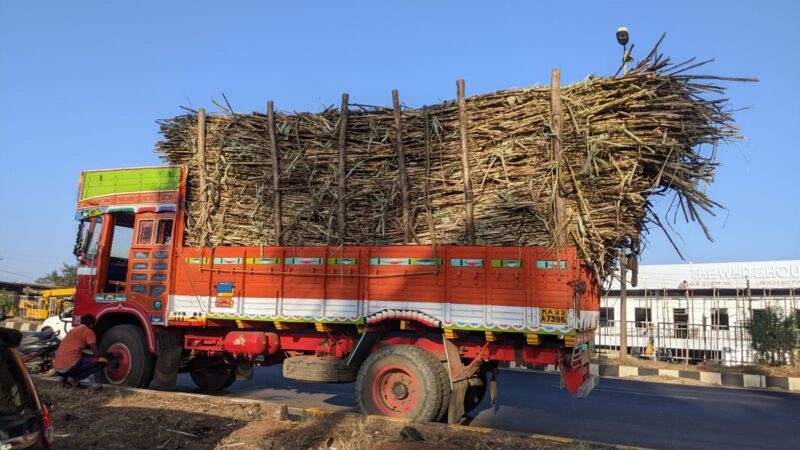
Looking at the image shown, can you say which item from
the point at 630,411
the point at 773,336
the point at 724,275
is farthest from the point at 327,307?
the point at 724,275

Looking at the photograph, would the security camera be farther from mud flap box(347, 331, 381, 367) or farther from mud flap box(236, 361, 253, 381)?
mud flap box(236, 361, 253, 381)

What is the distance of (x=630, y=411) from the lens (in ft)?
28.7

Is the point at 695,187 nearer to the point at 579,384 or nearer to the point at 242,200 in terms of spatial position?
the point at 579,384

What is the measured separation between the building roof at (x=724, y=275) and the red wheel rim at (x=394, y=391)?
2014 cm

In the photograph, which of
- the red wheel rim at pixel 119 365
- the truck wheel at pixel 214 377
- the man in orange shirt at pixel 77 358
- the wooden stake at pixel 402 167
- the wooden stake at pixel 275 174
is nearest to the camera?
the wooden stake at pixel 402 167

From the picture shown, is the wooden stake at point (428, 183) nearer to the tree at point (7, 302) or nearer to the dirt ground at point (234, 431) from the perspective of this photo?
the dirt ground at point (234, 431)

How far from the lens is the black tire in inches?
280

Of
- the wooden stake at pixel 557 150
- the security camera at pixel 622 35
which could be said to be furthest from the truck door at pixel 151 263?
the security camera at pixel 622 35

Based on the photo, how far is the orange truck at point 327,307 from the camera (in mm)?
6355

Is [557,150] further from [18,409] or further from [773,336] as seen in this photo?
[773,336]

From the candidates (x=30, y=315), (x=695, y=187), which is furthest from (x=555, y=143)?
(x=30, y=315)

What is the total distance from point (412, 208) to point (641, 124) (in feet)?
9.55

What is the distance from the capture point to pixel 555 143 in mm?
6570

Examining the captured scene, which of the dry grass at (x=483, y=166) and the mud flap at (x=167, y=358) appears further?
the mud flap at (x=167, y=358)
